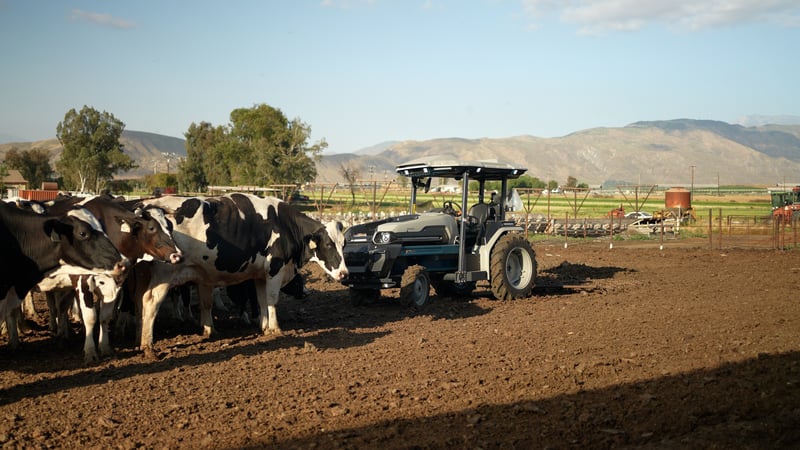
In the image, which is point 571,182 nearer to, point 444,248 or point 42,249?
point 444,248

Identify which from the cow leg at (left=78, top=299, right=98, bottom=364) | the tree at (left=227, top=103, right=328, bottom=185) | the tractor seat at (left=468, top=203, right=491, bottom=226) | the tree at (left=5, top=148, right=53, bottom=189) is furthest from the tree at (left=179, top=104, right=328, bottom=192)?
the cow leg at (left=78, top=299, right=98, bottom=364)

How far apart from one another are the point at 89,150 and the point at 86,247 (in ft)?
231

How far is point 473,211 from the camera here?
15.1 metres

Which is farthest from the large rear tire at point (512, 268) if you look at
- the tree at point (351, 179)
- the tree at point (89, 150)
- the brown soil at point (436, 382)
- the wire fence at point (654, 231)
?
the tree at point (89, 150)

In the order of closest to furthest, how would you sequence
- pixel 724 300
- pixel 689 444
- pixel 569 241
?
pixel 689 444 → pixel 724 300 → pixel 569 241

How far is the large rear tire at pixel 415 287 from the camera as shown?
13062mm

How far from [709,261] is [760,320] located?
11.9 metres

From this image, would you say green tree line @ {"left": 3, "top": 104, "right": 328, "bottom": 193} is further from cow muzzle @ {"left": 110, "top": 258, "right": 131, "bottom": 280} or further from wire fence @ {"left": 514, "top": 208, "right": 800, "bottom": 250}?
cow muzzle @ {"left": 110, "top": 258, "right": 131, "bottom": 280}

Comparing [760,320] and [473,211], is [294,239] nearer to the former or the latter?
[473,211]

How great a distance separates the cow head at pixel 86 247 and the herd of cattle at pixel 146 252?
12 millimetres

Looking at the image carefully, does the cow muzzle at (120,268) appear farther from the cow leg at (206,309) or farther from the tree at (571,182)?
the tree at (571,182)

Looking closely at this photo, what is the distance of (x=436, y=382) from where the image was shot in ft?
26.5

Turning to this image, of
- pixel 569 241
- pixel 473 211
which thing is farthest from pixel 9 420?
pixel 569 241

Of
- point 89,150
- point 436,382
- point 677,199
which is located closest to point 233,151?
point 89,150
